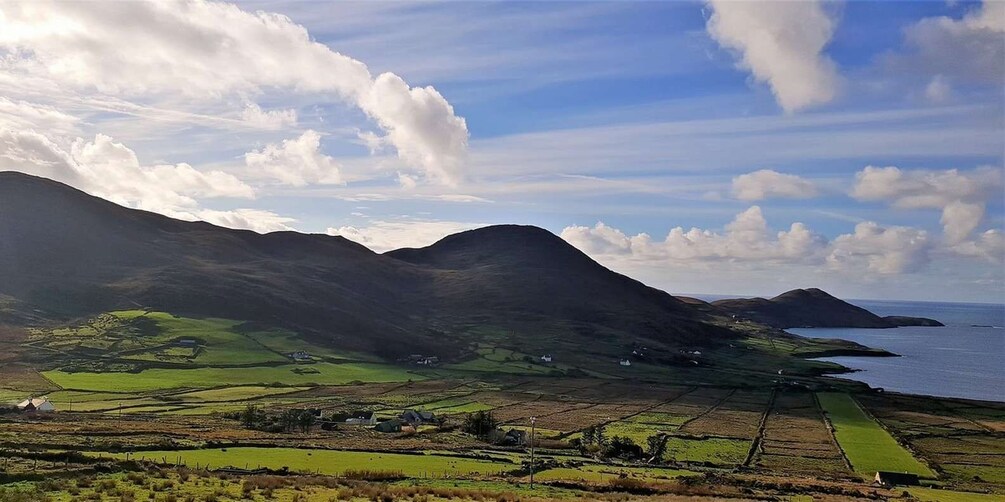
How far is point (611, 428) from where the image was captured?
84.6 m

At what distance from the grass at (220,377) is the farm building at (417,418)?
43.1 m

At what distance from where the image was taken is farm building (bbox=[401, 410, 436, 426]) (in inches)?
2997

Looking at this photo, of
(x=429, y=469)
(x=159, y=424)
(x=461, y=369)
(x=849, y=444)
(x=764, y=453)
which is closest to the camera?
(x=429, y=469)

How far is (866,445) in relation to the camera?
8169 centimetres

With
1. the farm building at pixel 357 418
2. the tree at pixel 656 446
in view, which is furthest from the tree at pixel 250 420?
the tree at pixel 656 446

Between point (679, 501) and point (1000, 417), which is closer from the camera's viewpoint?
point (679, 501)

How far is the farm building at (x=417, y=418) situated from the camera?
7613 centimetres

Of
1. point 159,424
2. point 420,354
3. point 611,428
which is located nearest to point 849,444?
point 611,428

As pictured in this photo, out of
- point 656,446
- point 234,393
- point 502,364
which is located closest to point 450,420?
point 656,446

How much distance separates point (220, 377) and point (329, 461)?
7783 centimetres

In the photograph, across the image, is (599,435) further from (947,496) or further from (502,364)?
(502,364)

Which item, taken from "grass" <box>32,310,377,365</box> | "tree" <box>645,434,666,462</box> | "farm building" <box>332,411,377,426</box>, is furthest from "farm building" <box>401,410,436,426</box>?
"grass" <box>32,310,377,365</box>

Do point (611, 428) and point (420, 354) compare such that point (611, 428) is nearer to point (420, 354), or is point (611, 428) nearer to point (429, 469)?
point (429, 469)

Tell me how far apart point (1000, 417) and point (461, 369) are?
95285 millimetres
